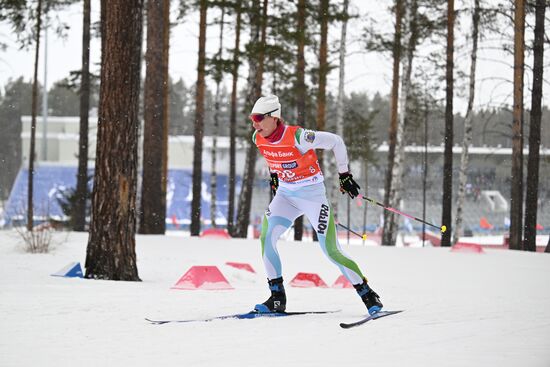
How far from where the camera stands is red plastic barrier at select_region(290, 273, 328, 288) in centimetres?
909

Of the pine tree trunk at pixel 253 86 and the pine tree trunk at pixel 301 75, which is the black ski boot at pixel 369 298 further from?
the pine tree trunk at pixel 253 86

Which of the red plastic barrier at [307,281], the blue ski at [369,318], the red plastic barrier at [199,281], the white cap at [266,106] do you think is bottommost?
the red plastic barrier at [307,281]

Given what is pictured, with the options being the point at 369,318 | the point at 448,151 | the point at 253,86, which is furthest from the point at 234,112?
the point at 369,318

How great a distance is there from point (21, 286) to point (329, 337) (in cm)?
394

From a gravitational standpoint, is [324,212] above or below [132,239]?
above

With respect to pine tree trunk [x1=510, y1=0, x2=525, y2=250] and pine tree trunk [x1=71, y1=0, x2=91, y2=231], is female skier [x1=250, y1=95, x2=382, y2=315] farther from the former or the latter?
pine tree trunk [x1=71, y1=0, x2=91, y2=231]

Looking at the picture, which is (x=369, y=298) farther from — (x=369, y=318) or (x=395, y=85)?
(x=395, y=85)

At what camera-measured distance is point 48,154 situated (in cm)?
6900

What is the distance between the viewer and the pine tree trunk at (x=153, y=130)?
17.8m

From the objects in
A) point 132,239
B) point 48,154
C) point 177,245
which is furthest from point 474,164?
point 132,239

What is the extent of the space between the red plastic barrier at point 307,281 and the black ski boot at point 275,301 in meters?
2.98

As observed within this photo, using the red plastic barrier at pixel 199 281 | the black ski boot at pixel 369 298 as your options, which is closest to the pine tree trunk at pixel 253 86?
the red plastic barrier at pixel 199 281

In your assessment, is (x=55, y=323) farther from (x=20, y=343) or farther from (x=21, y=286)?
(x=21, y=286)

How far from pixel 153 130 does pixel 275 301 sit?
1254cm
